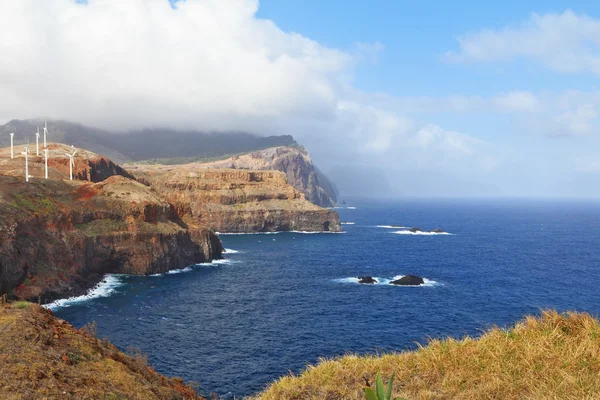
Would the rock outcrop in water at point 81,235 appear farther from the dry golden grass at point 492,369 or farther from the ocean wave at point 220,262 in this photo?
the dry golden grass at point 492,369

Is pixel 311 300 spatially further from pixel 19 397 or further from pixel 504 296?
pixel 19 397

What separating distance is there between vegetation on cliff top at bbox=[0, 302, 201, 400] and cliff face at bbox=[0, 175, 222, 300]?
48034 millimetres

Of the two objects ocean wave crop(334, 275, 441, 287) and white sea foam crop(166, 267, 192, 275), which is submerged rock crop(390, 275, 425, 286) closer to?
ocean wave crop(334, 275, 441, 287)

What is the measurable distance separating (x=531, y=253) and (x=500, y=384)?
136 meters

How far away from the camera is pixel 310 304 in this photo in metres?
72.2

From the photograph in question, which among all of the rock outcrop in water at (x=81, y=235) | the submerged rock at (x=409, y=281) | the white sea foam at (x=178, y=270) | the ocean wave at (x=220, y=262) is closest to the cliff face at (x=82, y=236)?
the rock outcrop in water at (x=81, y=235)

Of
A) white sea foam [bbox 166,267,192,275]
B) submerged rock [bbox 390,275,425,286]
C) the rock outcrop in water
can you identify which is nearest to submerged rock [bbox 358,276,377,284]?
submerged rock [bbox 390,275,425,286]

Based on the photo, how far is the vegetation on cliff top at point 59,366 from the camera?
17109 mm

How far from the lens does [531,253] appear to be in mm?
130500

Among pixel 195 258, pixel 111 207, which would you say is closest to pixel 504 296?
pixel 195 258

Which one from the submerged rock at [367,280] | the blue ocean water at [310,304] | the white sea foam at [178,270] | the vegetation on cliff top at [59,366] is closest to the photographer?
the vegetation on cliff top at [59,366]

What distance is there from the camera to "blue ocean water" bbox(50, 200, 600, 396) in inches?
1946

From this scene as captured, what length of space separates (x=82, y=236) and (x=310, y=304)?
4696 centimetres

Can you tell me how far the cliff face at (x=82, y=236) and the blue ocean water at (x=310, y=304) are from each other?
554 cm
